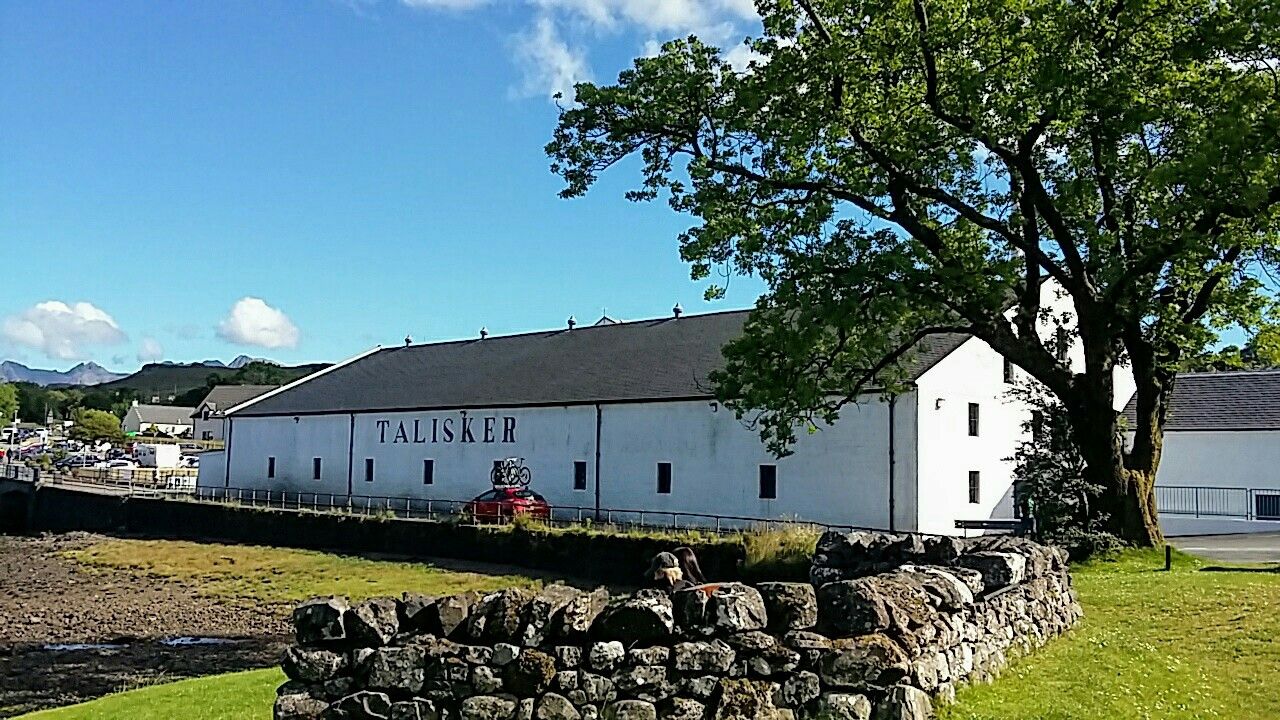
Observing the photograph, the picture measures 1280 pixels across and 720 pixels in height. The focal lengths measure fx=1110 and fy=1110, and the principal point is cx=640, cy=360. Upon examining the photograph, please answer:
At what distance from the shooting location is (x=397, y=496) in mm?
51156

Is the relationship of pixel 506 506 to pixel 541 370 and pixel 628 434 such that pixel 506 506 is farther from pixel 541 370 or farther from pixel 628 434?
pixel 541 370

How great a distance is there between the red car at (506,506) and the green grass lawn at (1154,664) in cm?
2594

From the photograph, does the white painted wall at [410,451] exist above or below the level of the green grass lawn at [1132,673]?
→ above

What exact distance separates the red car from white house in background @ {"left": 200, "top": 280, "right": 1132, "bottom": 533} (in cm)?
177

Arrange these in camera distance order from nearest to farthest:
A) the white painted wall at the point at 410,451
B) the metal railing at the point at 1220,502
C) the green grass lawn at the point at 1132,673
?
1. the green grass lawn at the point at 1132,673
2. the metal railing at the point at 1220,502
3. the white painted wall at the point at 410,451

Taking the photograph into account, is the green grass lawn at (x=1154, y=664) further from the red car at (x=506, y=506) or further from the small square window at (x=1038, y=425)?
the red car at (x=506, y=506)

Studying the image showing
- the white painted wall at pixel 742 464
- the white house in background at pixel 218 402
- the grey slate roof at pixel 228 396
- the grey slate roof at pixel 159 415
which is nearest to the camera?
the white painted wall at pixel 742 464

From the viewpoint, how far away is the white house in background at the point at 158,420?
568 feet

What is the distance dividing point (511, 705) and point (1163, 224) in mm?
16608

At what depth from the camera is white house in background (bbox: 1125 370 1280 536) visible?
39188 mm


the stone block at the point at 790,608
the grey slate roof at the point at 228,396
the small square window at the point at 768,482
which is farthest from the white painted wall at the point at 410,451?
the grey slate roof at the point at 228,396

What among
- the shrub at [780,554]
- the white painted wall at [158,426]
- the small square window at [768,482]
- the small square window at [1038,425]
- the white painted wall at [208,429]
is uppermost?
the white painted wall at [158,426]

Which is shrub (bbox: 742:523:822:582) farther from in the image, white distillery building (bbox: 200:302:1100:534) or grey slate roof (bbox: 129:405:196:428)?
grey slate roof (bbox: 129:405:196:428)

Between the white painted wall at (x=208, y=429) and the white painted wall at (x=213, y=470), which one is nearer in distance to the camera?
the white painted wall at (x=213, y=470)
